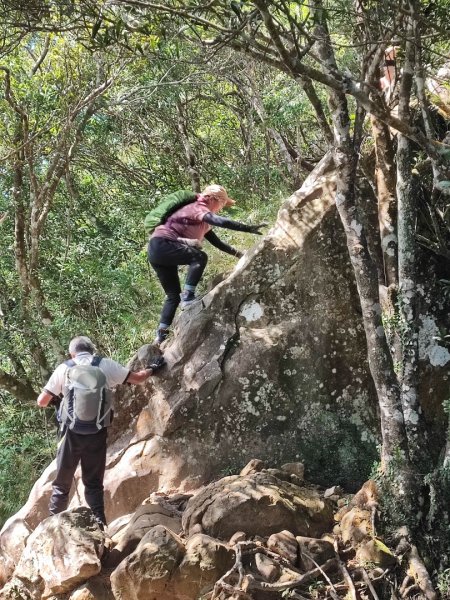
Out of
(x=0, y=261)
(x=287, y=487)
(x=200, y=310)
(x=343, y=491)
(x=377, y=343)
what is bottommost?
(x=343, y=491)

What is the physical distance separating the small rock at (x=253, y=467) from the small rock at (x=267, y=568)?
3.37 ft

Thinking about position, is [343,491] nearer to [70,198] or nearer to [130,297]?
[130,297]

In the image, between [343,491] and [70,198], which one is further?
[70,198]

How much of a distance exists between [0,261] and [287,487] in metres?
7.28

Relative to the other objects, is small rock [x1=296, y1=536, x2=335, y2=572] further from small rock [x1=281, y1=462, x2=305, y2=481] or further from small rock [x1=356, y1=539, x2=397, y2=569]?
small rock [x1=281, y1=462, x2=305, y2=481]

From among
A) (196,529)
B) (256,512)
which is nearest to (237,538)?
(256,512)

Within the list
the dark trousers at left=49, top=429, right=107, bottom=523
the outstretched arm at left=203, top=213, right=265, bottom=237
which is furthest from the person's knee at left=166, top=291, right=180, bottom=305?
the dark trousers at left=49, top=429, right=107, bottom=523

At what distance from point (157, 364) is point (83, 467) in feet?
4.37

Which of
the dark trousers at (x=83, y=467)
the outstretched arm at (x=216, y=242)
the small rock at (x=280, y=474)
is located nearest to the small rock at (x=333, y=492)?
the small rock at (x=280, y=474)

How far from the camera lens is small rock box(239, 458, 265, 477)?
558 cm

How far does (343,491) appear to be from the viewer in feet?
18.4

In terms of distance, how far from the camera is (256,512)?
16.0 ft

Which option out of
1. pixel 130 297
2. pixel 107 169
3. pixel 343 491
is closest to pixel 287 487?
pixel 343 491

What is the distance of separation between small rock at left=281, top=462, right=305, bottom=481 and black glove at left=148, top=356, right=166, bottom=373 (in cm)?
174
